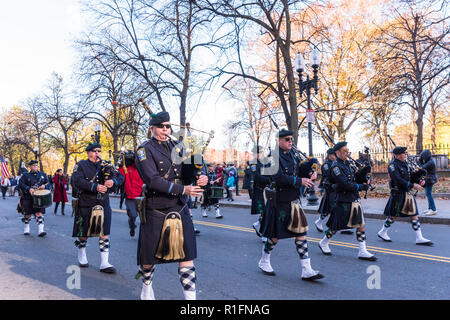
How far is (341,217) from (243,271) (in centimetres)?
206

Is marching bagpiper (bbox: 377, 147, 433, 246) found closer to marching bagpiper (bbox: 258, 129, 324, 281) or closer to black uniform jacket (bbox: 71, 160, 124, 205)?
marching bagpiper (bbox: 258, 129, 324, 281)

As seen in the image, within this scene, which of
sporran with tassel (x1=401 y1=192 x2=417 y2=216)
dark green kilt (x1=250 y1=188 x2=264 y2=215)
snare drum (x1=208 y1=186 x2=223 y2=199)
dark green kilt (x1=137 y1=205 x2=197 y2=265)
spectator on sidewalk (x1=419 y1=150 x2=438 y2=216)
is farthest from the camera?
snare drum (x1=208 y1=186 x2=223 y2=199)

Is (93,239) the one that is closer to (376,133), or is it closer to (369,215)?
(369,215)

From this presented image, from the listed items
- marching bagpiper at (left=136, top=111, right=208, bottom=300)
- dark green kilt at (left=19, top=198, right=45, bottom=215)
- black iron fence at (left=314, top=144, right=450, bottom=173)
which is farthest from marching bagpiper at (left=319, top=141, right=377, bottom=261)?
black iron fence at (left=314, top=144, right=450, bottom=173)

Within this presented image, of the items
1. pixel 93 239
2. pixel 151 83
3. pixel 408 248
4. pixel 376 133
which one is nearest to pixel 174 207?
pixel 408 248

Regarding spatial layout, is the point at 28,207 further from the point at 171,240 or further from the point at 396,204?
the point at 396,204

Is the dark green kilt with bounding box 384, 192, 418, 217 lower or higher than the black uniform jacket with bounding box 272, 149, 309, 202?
lower

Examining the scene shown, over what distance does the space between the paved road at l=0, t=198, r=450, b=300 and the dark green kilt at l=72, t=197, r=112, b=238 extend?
24.8 inches

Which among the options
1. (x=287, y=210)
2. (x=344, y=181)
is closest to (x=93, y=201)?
(x=287, y=210)

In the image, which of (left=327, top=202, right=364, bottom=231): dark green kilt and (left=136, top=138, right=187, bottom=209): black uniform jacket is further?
(left=327, top=202, right=364, bottom=231): dark green kilt

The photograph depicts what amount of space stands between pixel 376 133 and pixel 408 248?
96.7ft

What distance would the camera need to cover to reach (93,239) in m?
9.11

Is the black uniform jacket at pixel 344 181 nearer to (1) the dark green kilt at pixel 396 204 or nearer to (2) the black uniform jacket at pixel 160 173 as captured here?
(1) the dark green kilt at pixel 396 204

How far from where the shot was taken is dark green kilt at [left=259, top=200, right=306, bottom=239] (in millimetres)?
5250
